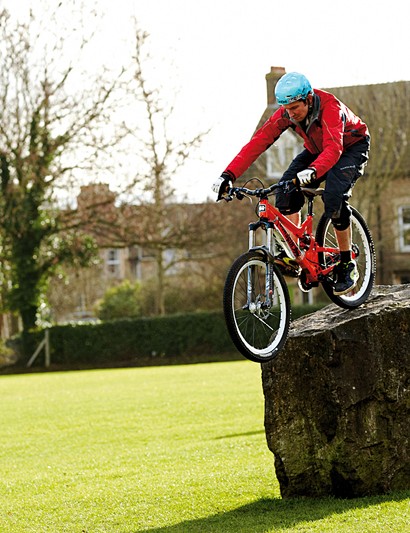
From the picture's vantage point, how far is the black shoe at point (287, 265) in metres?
8.44

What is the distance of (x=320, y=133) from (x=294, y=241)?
101 centimetres

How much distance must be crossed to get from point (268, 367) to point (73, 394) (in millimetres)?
13645

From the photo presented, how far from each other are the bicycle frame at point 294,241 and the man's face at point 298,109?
2.54ft

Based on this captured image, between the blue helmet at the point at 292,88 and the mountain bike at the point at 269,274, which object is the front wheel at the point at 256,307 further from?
the blue helmet at the point at 292,88

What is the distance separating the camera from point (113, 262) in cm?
7606

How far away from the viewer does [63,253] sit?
3709 cm

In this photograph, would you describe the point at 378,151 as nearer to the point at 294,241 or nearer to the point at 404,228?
the point at 404,228

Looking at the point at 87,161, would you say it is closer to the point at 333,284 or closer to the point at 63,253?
the point at 63,253

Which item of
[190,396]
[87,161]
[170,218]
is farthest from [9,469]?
[170,218]

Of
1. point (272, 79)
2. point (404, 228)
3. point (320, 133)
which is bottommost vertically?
point (320, 133)

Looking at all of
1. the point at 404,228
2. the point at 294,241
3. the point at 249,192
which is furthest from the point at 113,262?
the point at 249,192

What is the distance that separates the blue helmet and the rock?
202 cm

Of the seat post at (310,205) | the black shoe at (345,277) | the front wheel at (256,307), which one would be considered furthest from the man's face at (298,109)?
the black shoe at (345,277)

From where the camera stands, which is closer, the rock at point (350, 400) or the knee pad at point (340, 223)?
the rock at point (350, 400)
